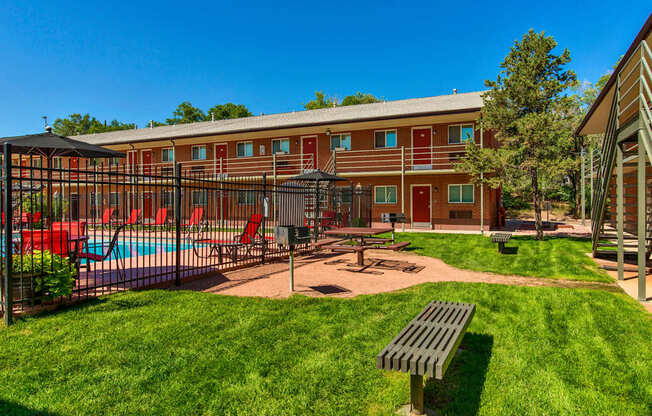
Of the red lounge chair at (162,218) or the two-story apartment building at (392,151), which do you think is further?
the two-story apartment building at (392,151)

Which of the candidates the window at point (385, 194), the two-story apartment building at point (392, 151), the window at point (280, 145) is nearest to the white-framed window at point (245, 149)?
the two-story apartment building at point (392, 151)

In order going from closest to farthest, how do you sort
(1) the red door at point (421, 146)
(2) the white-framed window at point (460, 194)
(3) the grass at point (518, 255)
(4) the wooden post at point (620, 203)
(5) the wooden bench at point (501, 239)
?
(4) the wooden post at point (620, 203), (3) the grass at point (518, 255), (5) the wooden bench at point (501, 239), (2) the white-framed window at point (460, 194), (1) the red door at point (421, 146)

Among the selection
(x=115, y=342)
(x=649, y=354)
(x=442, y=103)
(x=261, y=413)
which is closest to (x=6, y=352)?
(x=115, y=342)

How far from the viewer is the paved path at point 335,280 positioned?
21.8ft

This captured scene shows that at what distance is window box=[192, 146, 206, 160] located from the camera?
90.5ft

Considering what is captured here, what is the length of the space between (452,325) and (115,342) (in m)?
3.59

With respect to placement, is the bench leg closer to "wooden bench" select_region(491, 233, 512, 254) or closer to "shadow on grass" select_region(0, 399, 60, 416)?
"shadow on grass" select_region(0, 399, 60, 416)

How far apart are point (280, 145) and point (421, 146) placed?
9472 mm

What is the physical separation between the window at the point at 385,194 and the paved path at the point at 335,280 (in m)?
12.2

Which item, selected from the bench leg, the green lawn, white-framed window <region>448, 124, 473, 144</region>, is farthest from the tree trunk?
the bench leg

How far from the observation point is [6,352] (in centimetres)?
376

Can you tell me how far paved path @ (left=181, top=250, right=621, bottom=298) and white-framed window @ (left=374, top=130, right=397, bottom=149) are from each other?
13.4m

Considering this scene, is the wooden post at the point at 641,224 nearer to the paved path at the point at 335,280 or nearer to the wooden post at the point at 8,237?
the paved path at the point at 335,280

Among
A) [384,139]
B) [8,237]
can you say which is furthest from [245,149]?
[8,237]
